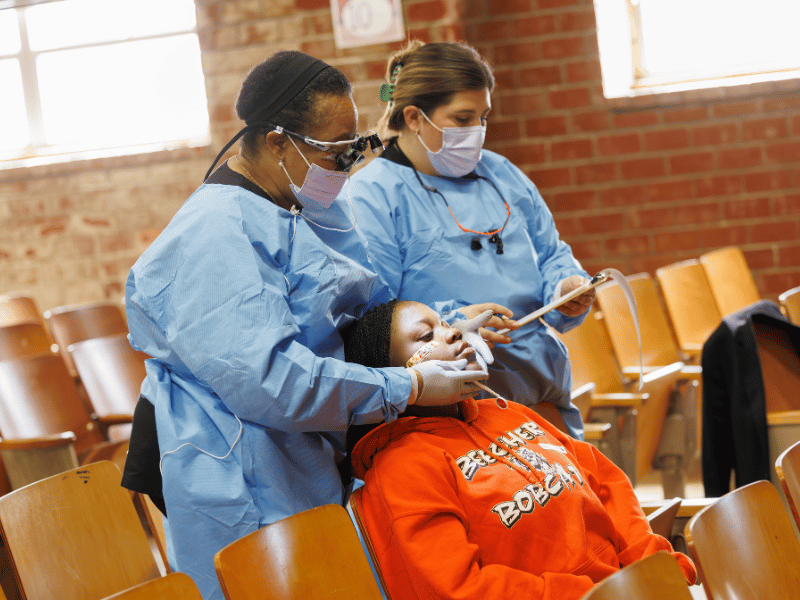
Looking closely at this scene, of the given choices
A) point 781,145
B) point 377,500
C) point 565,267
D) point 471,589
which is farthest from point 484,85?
point 781,145

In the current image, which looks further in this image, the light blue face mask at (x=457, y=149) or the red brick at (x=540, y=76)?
the red brick at (x=540, y=76)

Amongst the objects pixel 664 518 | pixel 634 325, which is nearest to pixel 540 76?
pixel 634 325

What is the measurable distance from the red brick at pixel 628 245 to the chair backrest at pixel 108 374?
2.51m

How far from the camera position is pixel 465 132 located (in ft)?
6.07

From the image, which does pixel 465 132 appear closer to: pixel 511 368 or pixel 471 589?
pixel 511 368

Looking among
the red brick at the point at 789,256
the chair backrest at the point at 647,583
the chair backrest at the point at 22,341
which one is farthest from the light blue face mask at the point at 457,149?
the red brick at the point at 789,256

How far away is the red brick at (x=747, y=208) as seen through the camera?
13.8 ft

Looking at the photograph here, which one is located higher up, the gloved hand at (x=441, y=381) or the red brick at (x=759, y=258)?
the gloved hand at (x=441, y=381)

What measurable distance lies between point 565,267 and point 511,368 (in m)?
0.31

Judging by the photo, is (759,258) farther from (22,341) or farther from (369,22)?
(22,341)

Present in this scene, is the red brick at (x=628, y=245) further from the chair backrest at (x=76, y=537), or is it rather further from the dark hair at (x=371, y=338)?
the chair backrest at (x=76, y=537)

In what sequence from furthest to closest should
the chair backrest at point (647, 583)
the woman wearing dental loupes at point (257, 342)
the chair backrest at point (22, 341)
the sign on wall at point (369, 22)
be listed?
1. the sign on wall at point (369, 22)
2. the chair backrest at point (22, 341)
3. the woman wearing dental loupes at point (257, 342)
4. the chair backrest at point (647, 583)

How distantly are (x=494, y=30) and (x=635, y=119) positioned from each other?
869mm

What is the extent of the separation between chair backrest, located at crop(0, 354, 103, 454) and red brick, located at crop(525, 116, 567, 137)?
261 centimetres
